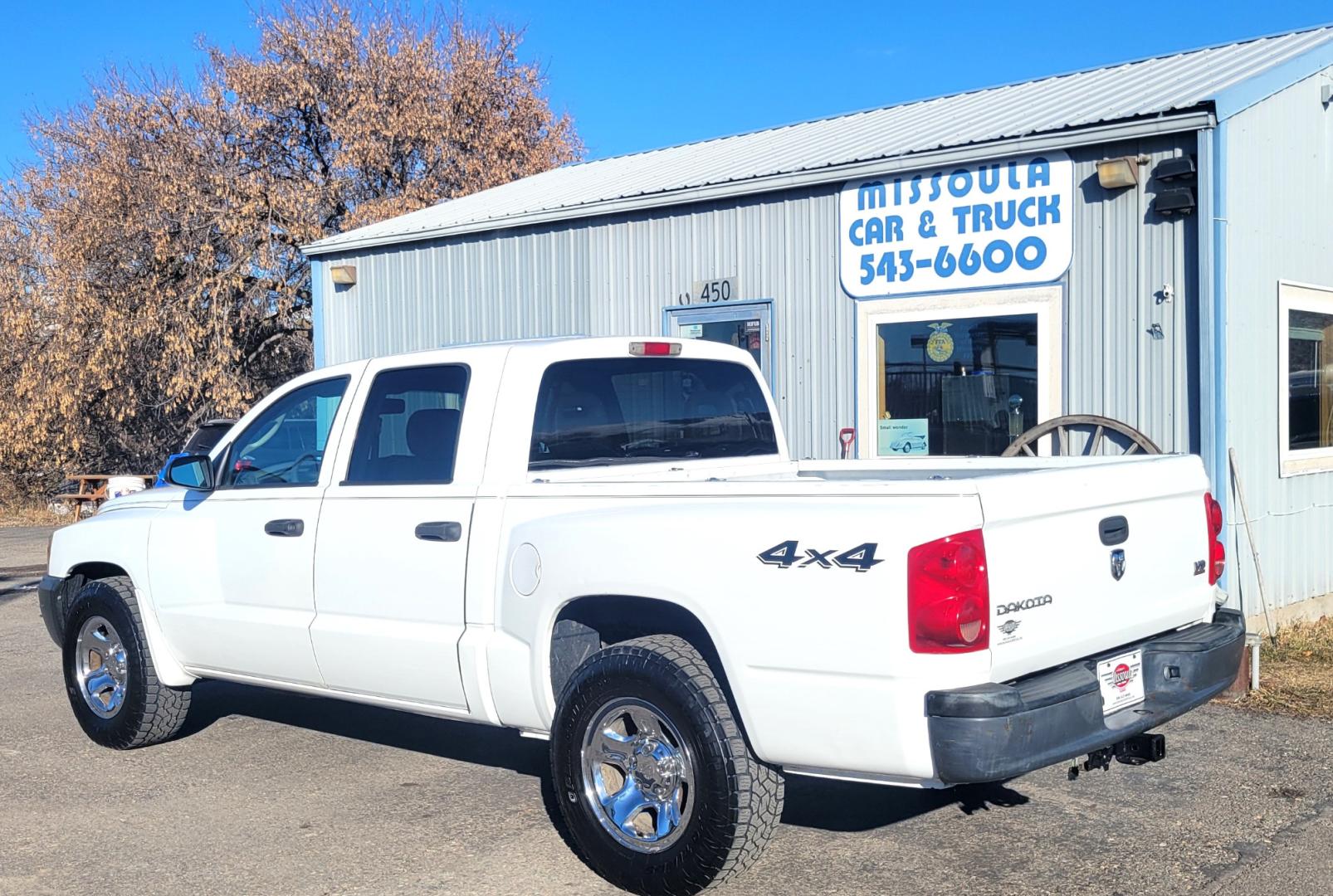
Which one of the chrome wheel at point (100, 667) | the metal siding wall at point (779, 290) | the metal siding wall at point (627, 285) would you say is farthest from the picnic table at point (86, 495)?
the chrome wheel at point (100, 667)

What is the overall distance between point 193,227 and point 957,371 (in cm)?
1467

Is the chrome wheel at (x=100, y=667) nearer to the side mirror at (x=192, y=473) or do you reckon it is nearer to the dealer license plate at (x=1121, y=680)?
the side mirror at (x=192, y=473)

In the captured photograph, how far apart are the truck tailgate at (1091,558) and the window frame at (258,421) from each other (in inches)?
121

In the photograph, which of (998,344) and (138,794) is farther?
(998,344)

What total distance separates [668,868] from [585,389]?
201 cm

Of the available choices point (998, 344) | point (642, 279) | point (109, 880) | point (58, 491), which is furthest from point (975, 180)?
point (58, 491)

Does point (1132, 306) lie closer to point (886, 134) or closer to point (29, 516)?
point (886, 134)

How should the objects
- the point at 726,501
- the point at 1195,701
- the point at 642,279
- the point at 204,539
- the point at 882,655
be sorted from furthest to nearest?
the point at 642,279 → the point at 204,539 → the point at 1195,701 → the point at 726,501 → the point at 882,655

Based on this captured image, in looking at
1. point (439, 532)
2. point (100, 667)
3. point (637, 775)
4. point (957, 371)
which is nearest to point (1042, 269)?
point (957, 371)

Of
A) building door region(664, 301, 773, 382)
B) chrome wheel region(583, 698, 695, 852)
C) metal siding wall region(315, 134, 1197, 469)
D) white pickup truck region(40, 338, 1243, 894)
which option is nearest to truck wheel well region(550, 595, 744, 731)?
white pickup truck region(40, 338, 1243, 894)

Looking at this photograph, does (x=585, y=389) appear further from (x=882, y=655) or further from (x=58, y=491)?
(x=58, y=491)

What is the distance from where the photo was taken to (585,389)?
5543 millimetres

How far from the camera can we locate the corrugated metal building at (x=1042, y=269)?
28.0 ft

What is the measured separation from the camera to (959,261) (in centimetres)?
959
